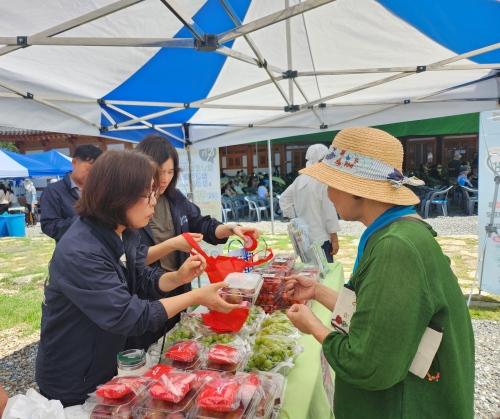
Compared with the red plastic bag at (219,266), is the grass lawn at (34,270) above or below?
below

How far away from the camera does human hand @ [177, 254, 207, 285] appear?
5.29 feet

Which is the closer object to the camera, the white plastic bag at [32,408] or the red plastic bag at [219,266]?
the white plastic bag at [32,408]

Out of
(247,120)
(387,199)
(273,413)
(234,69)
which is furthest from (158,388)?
(247,120)

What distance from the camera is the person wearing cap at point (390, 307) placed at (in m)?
0.93

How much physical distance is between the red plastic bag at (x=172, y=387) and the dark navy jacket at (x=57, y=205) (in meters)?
2.28

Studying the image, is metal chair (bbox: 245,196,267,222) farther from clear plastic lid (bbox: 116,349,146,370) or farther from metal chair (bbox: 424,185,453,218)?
clear plastic lid (bbox: 116,349,146,370)

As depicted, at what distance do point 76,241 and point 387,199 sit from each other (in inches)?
39.3

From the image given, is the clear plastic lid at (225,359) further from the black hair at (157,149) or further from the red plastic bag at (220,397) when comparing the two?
the black hair at (157,149)

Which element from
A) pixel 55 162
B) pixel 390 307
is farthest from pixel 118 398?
pixel 55 162

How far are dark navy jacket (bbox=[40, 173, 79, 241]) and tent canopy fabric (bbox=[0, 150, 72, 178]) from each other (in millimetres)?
8313

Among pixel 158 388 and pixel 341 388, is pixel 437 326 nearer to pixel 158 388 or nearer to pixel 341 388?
pixel 341 388

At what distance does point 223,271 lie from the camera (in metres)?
1.65

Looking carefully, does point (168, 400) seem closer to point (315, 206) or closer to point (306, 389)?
point (306, 389)

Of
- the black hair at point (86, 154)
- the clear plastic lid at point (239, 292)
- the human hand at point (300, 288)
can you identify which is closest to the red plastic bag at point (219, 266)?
the clear plastic lid at point (239, 292)
